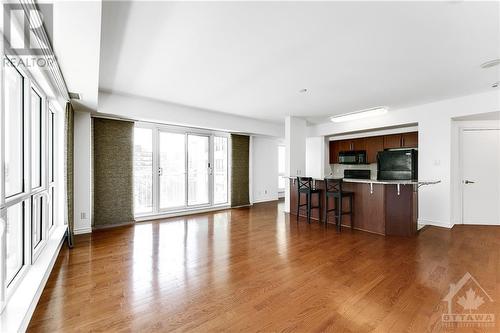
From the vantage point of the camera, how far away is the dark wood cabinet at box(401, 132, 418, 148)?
18.6ft

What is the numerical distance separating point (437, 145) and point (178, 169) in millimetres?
5923

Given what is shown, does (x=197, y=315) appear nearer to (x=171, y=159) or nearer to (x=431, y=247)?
(x=431, y=247)

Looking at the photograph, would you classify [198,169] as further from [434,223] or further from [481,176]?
[481,176]

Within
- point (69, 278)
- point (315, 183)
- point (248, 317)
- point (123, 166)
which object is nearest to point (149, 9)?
point (248, 317)

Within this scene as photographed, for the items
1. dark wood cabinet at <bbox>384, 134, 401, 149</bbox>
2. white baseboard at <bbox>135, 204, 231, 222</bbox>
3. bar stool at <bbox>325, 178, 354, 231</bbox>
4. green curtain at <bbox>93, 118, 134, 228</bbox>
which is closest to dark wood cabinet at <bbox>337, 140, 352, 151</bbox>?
dark wood cabinet at <bbox>384, 134, 401, 149</bbox>

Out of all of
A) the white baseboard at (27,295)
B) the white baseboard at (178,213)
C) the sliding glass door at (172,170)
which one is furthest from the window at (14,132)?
the sliding glass door at (172,170)

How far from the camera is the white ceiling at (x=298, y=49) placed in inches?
76.0

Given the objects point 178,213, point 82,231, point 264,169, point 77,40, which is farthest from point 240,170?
point 77,40

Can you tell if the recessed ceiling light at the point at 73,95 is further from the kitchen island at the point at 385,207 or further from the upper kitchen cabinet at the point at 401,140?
the upper kitchen cabinet at the point at 401,140

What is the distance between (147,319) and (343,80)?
381 centimetres

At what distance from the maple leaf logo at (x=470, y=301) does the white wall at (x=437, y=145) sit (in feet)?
9.99

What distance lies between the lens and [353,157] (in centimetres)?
684

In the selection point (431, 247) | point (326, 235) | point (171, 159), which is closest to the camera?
point (431, 247)

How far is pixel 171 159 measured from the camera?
18.7 feet
